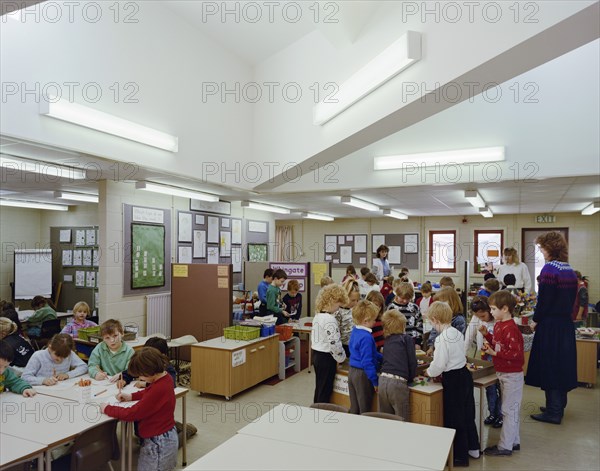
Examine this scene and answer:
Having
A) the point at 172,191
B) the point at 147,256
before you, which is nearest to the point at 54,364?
the point at 147,256

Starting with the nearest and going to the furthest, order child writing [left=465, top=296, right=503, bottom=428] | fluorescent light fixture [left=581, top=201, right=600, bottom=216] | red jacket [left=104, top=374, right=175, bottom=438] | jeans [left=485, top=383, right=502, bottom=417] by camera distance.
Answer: red jacket [left=104, top=374, right=175, bottom=438]
child writing [left=465, top=296, right=503, bottom=428]
jeans [left=485, top=383, right=502, bottom=417]
fluorescent light fixture [left=581, top=201, right=600, bottom=216]

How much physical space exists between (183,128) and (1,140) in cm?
234

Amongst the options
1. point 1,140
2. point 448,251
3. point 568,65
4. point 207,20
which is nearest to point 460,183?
point 568,65

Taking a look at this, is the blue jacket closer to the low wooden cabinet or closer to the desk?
the desk

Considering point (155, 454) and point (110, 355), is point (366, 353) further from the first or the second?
point (110, 355)

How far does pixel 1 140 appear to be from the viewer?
4.38 m

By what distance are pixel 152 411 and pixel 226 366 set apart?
223cm

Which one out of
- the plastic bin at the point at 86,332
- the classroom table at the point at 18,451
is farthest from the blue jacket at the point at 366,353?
the plastic bin at the point at 86,332

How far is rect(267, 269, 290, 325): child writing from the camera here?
7344 mm

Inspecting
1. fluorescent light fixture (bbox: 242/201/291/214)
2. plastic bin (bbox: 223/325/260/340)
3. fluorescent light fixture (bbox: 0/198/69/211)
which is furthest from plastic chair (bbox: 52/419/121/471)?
fluorescent light fixture (bbox: 0/198/69/211)

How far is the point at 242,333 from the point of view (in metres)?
6.04

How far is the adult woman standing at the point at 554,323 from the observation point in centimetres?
475

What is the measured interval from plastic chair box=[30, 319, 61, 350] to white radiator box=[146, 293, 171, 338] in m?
1.40

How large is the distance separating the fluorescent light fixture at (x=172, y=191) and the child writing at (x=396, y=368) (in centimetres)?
428
